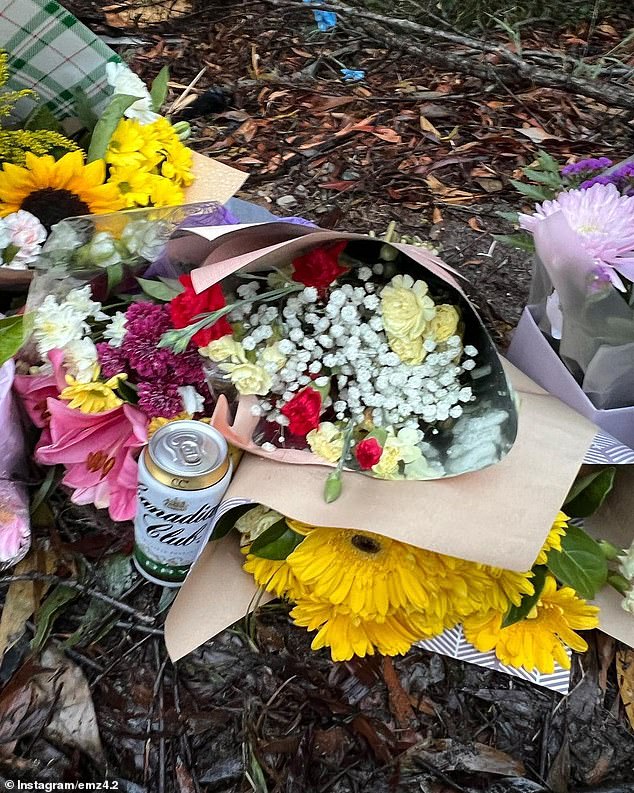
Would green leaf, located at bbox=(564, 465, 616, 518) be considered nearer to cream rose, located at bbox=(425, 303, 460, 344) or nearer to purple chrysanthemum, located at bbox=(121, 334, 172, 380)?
cream rose, located at bbox=(425, 303, 460, 344)

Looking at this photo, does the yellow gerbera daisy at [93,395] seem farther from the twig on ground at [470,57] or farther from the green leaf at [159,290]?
the twig on ground at [470,57]

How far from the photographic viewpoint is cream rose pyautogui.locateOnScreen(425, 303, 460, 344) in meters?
0.81

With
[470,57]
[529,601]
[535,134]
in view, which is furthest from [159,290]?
[470,57]

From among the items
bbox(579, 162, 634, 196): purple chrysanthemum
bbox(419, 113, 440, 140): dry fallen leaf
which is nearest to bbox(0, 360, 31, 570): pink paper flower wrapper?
bbox(579, 162, 634, 196): purple chrysanthemum

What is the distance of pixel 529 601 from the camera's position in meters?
0.81

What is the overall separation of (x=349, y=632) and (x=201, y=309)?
1.37ft

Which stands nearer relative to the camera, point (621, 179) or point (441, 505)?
point (441, 505)

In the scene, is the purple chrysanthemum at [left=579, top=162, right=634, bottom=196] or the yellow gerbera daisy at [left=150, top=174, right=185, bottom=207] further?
the yellow gerbera daisy at [left=150, top=174, right=185, bottom=207]

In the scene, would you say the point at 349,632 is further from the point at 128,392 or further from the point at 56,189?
the point at 56,189

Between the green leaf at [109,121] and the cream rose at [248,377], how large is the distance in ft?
1.46

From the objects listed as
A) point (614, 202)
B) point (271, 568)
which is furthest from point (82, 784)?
point (614, 202)

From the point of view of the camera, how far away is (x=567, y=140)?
2051mm

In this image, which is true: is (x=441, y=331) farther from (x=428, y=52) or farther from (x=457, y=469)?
(x=428, y=52)

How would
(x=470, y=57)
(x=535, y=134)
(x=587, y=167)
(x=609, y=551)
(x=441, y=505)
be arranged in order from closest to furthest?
(x=441, y=505) < (x=609, y=551) < (x=587, y=167) < (x=535, y=134) < (x=470, y=57)
